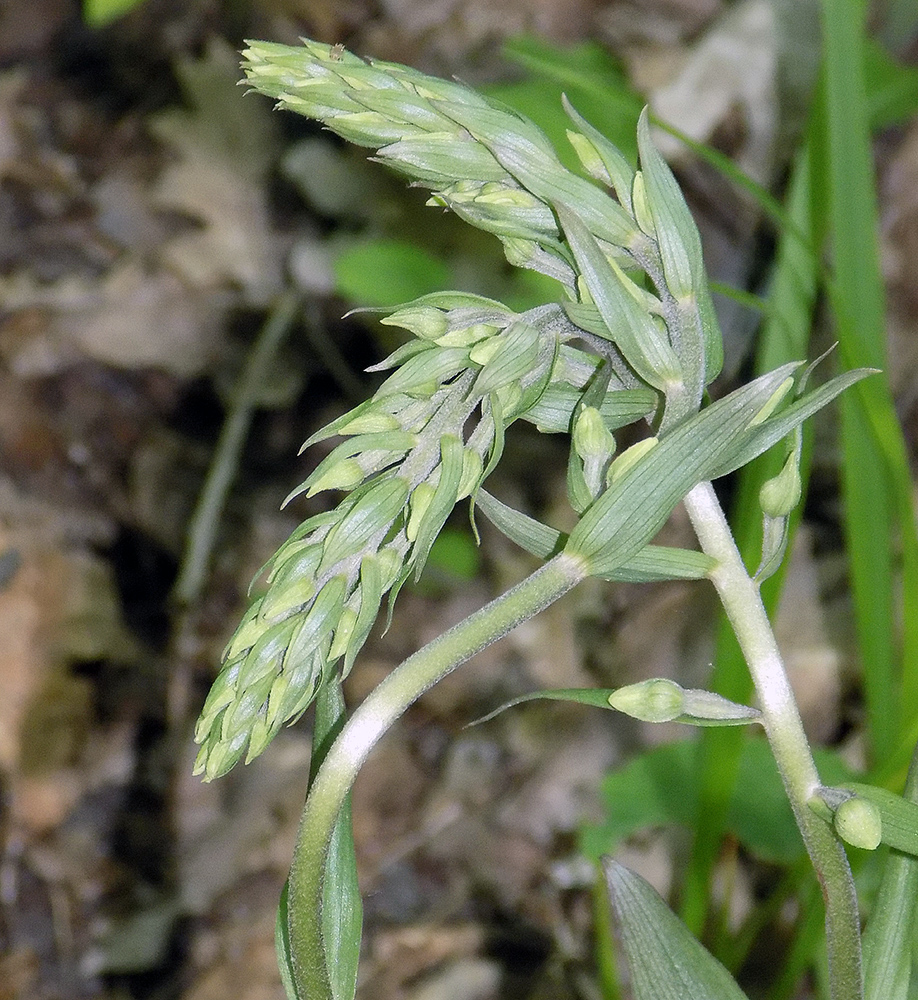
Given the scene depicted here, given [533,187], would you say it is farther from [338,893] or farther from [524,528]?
[338,893]

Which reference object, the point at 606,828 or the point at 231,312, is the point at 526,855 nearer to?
the point at 606,828

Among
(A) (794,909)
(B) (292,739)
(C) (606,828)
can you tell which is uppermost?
(C) (606,828)

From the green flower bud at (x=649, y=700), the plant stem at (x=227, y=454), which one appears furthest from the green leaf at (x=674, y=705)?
the plant stem at (x=227, y=454)

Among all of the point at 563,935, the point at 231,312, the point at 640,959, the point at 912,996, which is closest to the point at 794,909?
the point at 563,935

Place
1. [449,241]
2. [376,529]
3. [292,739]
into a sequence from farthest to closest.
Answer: [449,241]
[292,739]
[376,529]

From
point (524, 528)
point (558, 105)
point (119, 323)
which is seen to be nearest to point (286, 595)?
point (524, 528)

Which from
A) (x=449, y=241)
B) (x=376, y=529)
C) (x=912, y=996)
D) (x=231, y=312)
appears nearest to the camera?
(x=376, y=529)

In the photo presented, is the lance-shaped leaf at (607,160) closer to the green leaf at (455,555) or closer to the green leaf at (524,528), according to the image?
the green leaf at (524,528)
